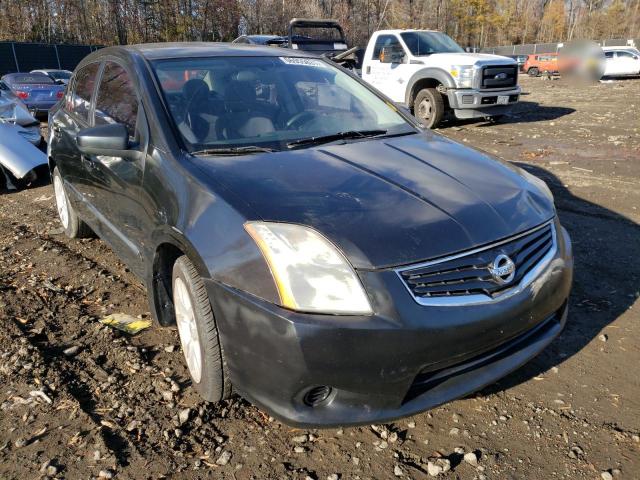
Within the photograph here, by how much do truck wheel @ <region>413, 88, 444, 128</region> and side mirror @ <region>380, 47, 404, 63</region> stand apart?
933 millimetres

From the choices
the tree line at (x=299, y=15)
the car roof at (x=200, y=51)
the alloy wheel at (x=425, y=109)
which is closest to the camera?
the car roof at (x=200, y=51)

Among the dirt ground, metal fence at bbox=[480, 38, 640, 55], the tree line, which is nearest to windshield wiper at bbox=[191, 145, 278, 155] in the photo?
the dirt ground

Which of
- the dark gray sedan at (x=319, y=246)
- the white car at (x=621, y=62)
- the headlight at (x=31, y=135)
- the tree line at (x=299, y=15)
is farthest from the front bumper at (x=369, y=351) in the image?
the tree line at (x=299, y=15)

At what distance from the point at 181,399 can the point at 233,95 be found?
68.5 inches

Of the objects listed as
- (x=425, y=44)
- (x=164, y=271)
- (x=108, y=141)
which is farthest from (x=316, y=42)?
(x=164, y=271)

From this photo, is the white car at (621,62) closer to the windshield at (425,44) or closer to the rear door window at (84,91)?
the windshield at (425,44)

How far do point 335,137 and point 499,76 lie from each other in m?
8.95

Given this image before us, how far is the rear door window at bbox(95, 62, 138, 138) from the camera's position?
3102mm

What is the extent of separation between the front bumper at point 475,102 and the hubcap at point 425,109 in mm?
558

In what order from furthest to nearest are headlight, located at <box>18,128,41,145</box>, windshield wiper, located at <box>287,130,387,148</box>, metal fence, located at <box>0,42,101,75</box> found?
metal fence, located at <box>0,42,101,75</box> → headlight, located at <box>18,128,41,145</box> → windshield wiper, located at <box>287,130,387,148</box>

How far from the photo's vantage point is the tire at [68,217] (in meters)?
4.80

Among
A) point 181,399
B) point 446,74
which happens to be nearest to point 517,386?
point 181,399

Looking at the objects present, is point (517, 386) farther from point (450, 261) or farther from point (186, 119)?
point (186, 119)

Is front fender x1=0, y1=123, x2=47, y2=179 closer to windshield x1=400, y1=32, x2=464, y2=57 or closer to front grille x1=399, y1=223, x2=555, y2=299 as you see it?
front grille x1=399, y1=223, x2=555, y2=299
